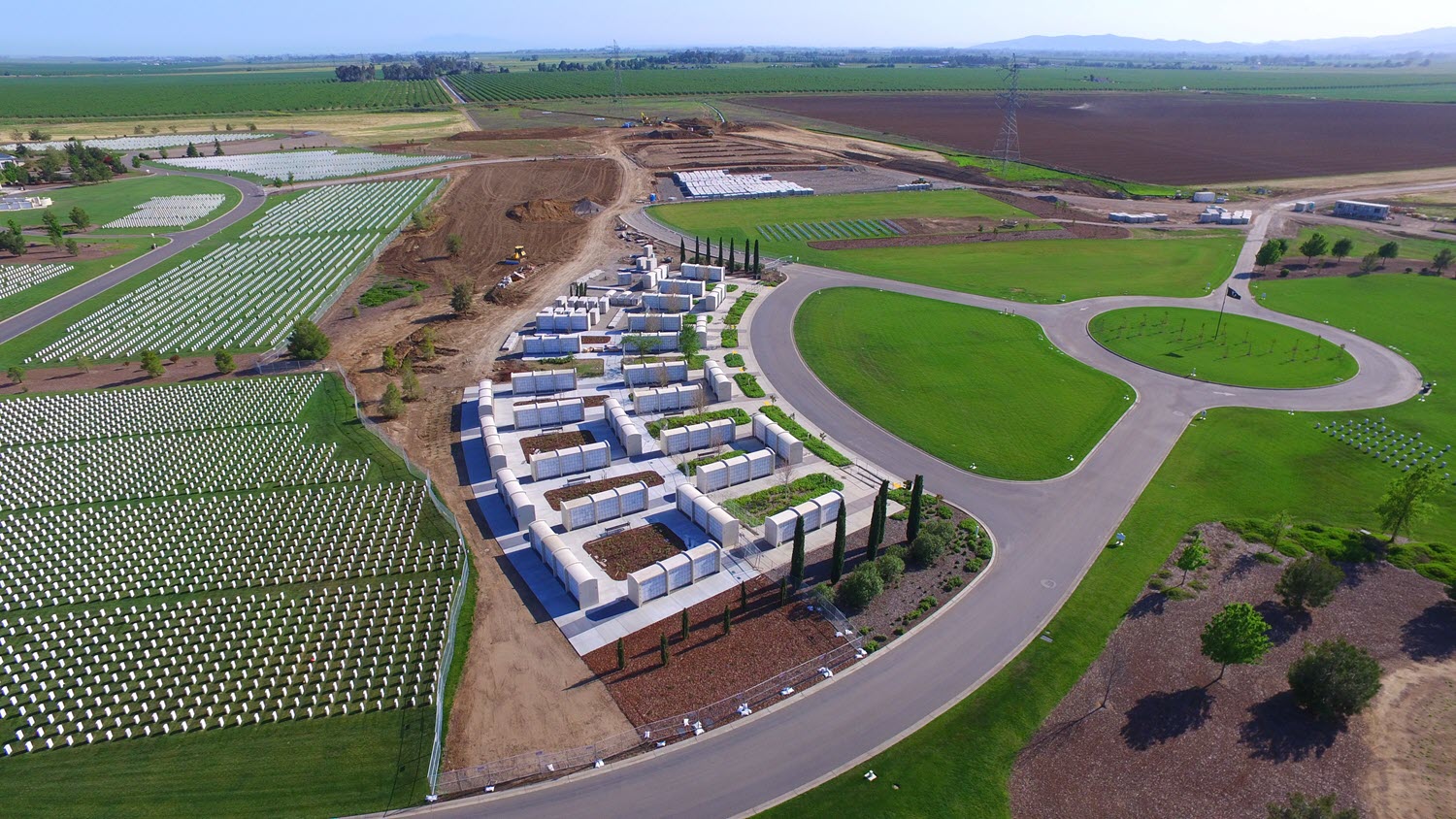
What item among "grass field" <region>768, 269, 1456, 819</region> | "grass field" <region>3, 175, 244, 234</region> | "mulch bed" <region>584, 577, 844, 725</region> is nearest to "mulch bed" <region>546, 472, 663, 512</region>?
"mulch bed" <region>584, 577, 844, 725</region>

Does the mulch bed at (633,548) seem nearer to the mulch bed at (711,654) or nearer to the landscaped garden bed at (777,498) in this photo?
the landscaped garden bed at (777,498)

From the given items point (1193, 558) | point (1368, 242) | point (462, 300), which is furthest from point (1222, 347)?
point (462, 300)

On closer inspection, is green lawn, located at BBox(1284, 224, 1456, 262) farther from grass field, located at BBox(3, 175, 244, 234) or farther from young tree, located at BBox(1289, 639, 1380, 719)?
grass field, located at BBox(3, 175, 244, 234)

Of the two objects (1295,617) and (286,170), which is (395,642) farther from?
(286,170)

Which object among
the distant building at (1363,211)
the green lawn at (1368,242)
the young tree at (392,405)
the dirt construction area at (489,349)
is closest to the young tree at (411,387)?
the dirt construction area at (489,349)

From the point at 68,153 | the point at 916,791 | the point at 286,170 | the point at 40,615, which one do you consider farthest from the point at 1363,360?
the point at 68,153
